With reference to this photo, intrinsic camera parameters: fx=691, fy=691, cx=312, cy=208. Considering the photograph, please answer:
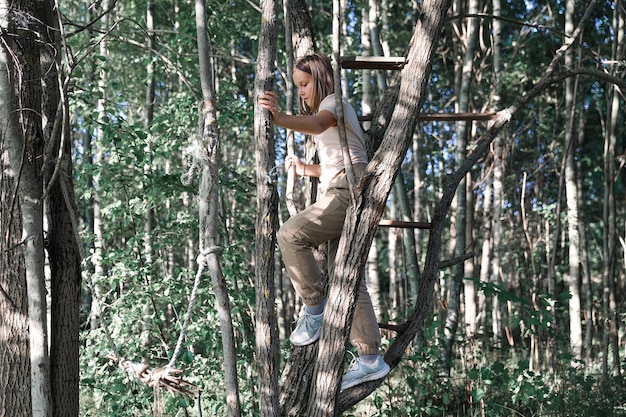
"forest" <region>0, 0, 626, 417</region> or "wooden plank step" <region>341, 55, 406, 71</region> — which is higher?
"wooden plank step" <region>341, 55, 406, 71</region>

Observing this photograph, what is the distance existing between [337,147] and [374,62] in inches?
17.5

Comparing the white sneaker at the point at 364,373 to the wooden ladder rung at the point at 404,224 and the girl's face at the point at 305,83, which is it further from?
the girl's face at the point at 305,83

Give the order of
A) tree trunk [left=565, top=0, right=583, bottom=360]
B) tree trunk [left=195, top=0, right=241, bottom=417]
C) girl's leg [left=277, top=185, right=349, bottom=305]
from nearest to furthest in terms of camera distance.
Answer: tree trunk [left=195, top=0, right=241, bottom=417]
girl's leg [left=277, top=185, right=349, bottom=305]
tree trunk [left=565, top=0, right=583, bottom=360]

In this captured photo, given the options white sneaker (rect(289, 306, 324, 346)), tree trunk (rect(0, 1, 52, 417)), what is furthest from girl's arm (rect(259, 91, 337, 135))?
tree trunk (rect(0, 1, 52, 417))

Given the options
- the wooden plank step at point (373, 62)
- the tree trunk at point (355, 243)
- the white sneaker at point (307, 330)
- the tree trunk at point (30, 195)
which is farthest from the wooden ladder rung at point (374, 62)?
the tree trunk at point (30, 195)

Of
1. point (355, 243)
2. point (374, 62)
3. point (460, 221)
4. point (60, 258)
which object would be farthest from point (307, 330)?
point (460, 221)

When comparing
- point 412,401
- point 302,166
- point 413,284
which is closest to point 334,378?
point 302,166

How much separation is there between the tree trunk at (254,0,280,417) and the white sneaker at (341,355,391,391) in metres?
0.45

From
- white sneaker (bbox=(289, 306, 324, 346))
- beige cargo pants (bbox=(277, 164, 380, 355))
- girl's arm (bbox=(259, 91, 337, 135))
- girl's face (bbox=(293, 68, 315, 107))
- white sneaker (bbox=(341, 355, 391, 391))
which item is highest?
girl's face (bbox=(293, 68, 315, 107))

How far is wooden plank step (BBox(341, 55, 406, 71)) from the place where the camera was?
3.19 meters

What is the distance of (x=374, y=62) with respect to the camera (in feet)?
10.7

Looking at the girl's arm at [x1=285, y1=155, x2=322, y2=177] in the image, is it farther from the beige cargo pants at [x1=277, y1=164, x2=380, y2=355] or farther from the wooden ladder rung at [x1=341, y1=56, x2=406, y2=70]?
the wooden ladder rung at [x1=341, y1=56, x2=406, y2=70]

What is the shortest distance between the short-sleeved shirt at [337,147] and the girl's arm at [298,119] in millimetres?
204

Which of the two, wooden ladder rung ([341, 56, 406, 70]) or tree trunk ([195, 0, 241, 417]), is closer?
tree trunk ([195, 0, 241, 417])
